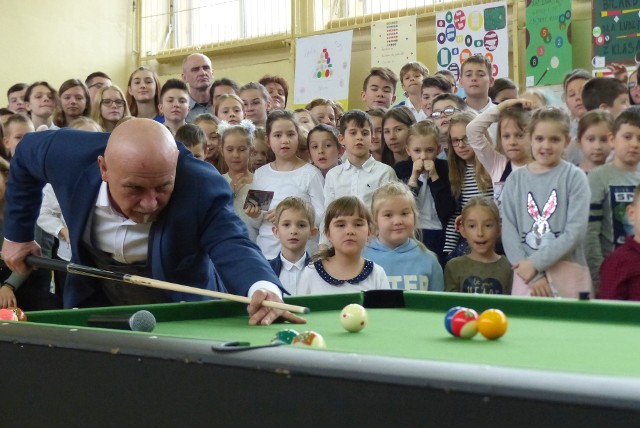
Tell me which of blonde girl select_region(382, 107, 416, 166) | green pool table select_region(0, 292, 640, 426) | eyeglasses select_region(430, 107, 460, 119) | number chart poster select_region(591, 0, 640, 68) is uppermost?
number chart poster select_region(591, 0, 640, 68)

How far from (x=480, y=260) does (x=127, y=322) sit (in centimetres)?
261

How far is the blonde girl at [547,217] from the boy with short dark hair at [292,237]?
106 cm

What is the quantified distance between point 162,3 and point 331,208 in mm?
8987

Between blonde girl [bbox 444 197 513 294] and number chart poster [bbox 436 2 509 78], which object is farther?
number chart poster [bbox 436 2 509 78]

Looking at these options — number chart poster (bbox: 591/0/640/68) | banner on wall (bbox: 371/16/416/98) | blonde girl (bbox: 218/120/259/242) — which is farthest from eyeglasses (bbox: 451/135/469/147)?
banner on wall (bbox: 371/16/416/98)

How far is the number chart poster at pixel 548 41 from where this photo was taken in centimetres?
791

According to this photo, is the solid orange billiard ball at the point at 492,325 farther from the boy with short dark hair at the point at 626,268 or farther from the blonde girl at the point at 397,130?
the blonde girl at the point at 397,130

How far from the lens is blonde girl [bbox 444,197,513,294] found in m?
4.36

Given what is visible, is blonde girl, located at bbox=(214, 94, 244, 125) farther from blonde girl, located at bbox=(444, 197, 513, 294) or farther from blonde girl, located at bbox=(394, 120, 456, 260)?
blonde girl, located at bbox=(444, 197, 513, 294)

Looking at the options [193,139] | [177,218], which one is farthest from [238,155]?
[177,218]

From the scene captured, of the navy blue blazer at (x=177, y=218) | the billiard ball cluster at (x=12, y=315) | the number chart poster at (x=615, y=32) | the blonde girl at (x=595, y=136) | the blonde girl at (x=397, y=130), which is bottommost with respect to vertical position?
the billiard ball cluster at (x=12, y=315)

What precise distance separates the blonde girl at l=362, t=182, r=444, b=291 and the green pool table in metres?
1.64

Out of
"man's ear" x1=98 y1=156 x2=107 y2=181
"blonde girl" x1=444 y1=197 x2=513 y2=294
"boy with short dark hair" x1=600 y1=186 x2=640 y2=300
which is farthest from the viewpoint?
"blonde girl" x1=444 y1=197 x2=513 y2=294

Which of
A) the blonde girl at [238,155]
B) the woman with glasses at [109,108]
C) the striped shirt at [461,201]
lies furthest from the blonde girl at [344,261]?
the woman with glasses at [109,108]
